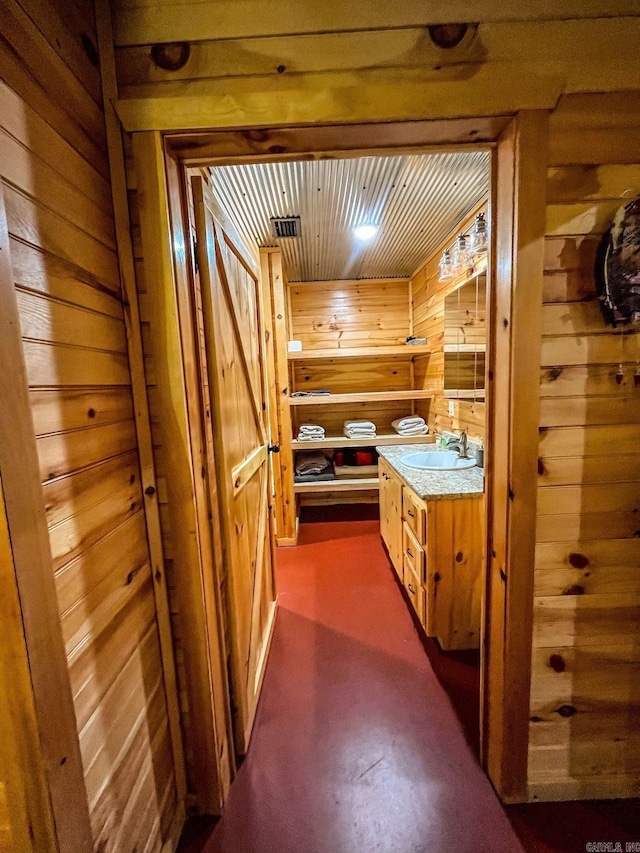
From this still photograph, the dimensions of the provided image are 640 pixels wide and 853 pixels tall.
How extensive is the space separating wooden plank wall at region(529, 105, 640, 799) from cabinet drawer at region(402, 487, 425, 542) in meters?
0.72

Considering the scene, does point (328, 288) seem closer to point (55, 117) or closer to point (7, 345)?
point (55, 117)

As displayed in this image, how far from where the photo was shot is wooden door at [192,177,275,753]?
4.01 ft

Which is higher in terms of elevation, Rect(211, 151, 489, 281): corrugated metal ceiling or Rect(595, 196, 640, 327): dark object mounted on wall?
Rect(211, 151, 489, 281): corrugated metal ceiling

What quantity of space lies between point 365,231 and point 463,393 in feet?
4.52

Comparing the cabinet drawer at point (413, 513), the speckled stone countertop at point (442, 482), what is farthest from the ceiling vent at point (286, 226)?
the cabinet drawer at point (413, 513)

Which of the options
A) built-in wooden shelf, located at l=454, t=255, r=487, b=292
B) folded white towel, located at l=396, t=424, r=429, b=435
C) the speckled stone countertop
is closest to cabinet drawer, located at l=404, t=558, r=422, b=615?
the speckled stone countertop

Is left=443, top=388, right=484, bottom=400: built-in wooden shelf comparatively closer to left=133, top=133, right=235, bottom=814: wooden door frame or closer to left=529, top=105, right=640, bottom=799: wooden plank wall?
left=529, top=105, right=640, bottom=799: wooden plank wall

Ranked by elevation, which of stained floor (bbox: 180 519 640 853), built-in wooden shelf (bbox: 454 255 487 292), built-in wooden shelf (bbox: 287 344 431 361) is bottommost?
stained floor (bbox: 180 519 640 853)

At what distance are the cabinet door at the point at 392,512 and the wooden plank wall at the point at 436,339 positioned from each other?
0.66 m

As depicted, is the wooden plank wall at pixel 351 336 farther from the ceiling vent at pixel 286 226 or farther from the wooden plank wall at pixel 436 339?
the ceiling vent at pixel 286 226

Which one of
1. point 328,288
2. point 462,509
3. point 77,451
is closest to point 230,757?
point 77,451

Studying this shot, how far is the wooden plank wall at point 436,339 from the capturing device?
2513 mm

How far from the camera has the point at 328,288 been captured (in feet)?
12.7

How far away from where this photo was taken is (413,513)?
1979 millimetres
